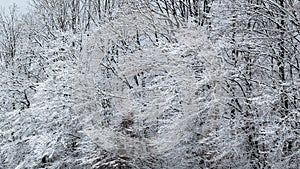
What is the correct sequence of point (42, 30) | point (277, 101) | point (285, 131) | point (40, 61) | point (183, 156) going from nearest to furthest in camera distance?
point (285, 131), point (277, 101), point (183, 156), point (40, 61), point (42, 30)

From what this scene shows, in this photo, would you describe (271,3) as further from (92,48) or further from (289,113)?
(92,48)

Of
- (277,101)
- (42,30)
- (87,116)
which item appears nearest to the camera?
(277,101)

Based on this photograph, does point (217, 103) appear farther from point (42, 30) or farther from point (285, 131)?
point (42, 30)

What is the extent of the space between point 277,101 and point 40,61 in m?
9.36

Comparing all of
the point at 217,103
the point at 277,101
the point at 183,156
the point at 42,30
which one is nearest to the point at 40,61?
the point at 42,30

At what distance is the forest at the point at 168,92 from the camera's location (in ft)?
29.4

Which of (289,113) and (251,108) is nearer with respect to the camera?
(289,113)

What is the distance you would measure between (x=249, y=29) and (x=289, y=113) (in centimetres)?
222

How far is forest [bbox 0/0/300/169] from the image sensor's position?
895 centimetres

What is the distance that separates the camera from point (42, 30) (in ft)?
54.5

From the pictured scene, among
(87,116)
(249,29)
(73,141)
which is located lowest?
(73,141)

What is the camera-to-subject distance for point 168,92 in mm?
9609

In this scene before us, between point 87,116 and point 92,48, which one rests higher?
point 92,48

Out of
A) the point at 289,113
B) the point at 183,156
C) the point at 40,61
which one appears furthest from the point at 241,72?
the point at 40,61
